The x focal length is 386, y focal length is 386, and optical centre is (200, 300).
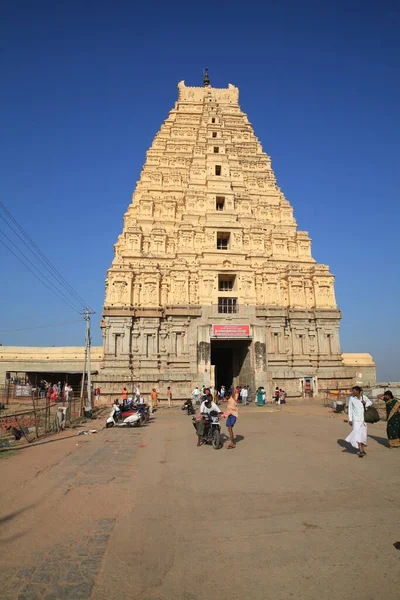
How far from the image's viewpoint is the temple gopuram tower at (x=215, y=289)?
30891mm

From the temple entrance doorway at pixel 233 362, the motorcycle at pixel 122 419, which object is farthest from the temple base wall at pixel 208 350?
the motorcycle at pixel 122 419

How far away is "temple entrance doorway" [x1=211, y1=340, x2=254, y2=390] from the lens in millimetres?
32125

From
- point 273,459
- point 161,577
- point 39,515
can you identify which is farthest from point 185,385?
point 161,577

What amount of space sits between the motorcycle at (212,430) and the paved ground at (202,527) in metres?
1.10

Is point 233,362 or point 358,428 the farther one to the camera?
point 233,362

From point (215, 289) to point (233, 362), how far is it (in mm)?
8827

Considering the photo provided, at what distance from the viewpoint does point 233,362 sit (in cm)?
3753

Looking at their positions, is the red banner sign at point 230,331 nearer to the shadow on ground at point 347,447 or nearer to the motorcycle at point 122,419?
the motorcycle at point 122,419

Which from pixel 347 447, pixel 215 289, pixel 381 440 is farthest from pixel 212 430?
pixel 215 289

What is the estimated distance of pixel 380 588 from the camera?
3.76 meters

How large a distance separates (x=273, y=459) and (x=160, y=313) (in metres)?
23.3

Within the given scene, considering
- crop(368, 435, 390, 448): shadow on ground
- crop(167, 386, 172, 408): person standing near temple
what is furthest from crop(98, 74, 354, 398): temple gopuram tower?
crop(368, 435, 390, 448): shadow on ground

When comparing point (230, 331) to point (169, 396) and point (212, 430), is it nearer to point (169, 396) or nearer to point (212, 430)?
point (169, 396)

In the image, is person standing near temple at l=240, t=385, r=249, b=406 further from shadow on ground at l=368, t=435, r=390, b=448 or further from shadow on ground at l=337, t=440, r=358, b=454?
shadow on ground at l=337, t=440, r=358, b=454
